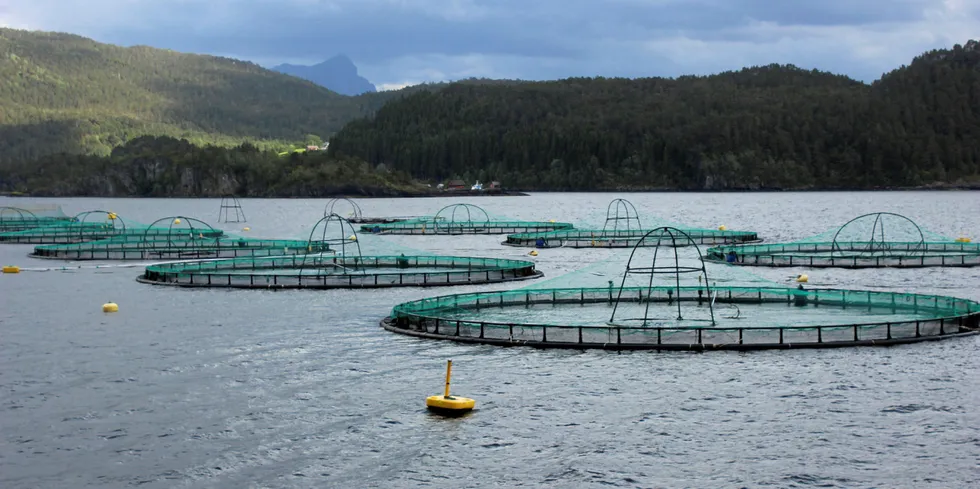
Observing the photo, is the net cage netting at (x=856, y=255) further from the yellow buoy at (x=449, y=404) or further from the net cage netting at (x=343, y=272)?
the yellow buoy at (x=449, y=404)

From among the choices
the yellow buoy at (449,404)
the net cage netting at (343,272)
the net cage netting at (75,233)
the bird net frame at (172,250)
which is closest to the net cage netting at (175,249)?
the bird net frame at (172,250)

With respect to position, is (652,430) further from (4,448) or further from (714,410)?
(4,448)

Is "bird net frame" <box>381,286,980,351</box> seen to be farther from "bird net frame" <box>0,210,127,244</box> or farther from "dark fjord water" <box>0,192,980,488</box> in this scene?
"bird net frame" <box>0,210,127,244</box>

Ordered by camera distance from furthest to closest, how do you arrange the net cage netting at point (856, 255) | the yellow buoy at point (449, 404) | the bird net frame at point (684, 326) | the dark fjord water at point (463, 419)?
the net cage netting at point (856, 255) < the bird net frame at point (684, 326) < the yellow buoy at point (449, 404) < the dark fjord water at point (463, 419)

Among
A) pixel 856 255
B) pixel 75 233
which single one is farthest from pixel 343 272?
pixel 75 233

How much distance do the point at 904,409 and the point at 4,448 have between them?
32.4m

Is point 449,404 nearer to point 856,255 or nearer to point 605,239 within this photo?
point 856,255

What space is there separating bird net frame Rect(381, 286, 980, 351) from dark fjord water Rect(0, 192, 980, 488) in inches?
61.3

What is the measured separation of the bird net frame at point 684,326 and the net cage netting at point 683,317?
6 cm

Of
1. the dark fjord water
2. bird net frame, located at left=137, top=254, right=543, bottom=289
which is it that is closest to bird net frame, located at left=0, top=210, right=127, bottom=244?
bird net frame, located at left=137, top=254, right=543, bottom=289

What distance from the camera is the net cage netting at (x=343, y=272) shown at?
89.1 metres

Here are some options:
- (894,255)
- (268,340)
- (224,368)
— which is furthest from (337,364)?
(894,255)

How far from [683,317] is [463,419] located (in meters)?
26.2

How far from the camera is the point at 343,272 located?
314 feet
